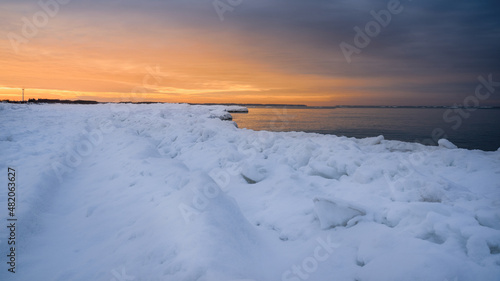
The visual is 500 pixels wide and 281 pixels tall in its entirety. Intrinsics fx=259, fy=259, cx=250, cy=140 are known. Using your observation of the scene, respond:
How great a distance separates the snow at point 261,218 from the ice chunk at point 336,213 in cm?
2

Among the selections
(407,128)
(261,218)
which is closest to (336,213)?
(261,218)

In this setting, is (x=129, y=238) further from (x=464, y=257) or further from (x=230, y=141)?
(x=230, y=141)

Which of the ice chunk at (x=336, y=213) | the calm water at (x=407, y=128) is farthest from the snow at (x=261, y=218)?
the calm water at (x=407, y=128)

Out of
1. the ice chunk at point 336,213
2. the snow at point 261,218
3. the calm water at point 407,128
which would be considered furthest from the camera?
the calm water at point 407,128

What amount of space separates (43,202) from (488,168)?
12.2m

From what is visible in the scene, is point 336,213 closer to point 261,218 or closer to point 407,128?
point 261,218

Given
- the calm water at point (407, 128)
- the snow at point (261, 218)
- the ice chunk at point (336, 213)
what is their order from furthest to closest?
the calm water at point (407, 128) → the ice chunk at point (336, 213) → the snow at point (261, 218)

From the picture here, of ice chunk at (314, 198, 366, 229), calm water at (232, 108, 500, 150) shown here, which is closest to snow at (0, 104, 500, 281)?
ice chunk at (314, 198, 366, 229)

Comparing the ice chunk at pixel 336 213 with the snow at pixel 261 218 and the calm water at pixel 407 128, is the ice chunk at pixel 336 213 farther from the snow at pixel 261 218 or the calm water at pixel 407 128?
the calm water at pixel 407 128

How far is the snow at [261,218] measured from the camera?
3811mm

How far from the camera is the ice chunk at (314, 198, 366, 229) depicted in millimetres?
4949

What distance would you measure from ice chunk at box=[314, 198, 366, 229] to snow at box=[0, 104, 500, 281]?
19mm

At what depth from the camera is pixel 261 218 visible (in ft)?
19.4

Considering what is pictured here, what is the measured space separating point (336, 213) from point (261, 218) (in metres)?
1.71
